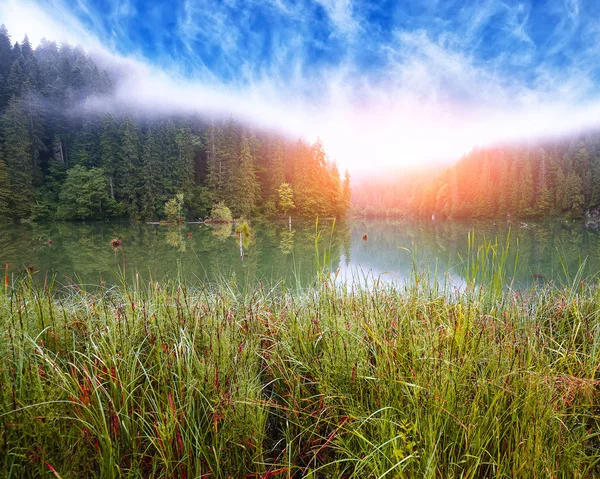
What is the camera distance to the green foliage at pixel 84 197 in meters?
37.7

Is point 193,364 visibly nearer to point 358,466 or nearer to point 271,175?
point 358,466

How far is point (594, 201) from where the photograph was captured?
4944 centimetres

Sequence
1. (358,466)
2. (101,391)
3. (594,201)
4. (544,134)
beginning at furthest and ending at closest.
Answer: (544,134) < (594,201) < (101,391) < (358,466)

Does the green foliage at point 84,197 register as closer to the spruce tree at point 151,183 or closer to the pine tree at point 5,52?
the spruce tree at point 151,183

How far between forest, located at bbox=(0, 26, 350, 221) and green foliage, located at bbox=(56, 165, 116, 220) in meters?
0.12

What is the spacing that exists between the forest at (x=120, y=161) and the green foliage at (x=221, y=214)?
1751mm

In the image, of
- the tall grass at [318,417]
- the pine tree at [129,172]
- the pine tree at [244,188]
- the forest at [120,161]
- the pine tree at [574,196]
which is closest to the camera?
the tall grass at [318,417]

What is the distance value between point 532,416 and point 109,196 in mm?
48645

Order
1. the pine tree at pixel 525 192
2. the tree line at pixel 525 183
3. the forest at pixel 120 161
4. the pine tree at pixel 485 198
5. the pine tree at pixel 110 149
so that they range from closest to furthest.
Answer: the forest at pixel 120 161, the pine tree at pixel 110 149, the tree line at pixel 525 183, the pine tree at pixel 525 192, the pine tree at pixel 485 198

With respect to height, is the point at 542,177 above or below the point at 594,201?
above

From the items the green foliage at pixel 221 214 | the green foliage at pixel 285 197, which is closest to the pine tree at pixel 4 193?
the green foliage at pixel 221 214

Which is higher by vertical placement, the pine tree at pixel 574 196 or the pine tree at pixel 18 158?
the pine tree at pixel 18 158

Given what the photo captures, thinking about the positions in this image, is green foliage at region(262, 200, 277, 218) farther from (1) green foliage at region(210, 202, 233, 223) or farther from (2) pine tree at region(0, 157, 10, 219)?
(2) pine tree at region(0, 157, 10, 219)

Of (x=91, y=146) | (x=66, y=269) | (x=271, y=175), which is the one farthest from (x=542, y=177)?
(x=91, y=146)
